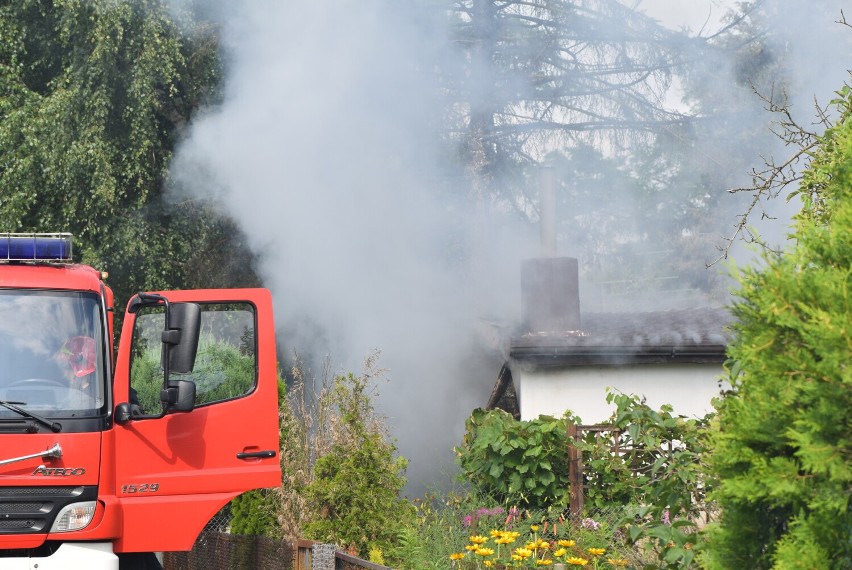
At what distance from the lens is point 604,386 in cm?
1187

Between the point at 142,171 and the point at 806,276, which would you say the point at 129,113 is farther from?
the point at 806,276

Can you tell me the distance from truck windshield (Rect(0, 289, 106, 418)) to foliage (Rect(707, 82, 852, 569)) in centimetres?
404

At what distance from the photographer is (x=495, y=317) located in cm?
1484

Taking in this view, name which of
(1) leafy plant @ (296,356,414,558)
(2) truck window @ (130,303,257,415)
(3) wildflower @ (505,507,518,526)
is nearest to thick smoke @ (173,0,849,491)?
(3) wildflower @ (505,507,518,526)

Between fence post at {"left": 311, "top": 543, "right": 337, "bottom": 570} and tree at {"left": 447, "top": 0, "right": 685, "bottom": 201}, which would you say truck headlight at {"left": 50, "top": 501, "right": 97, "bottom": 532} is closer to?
fence post at {"left": 311, "top": 543, "right": 337, "bottom": 570}

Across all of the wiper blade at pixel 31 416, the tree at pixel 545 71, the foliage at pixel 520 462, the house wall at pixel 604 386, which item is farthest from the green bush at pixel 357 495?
the tree at pixel 545 71

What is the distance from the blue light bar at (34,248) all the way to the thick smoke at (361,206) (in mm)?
8045

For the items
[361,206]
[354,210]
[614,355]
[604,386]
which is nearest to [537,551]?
[614,355]

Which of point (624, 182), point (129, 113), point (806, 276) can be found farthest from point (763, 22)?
point (806, 276)

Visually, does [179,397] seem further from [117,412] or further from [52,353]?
[52,353]

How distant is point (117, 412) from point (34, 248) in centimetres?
129

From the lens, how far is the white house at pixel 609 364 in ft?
37.7

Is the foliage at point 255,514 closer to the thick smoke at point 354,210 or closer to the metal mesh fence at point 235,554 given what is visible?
the metal mesh fence at point 235,554

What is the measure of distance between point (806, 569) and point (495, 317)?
12.3m
